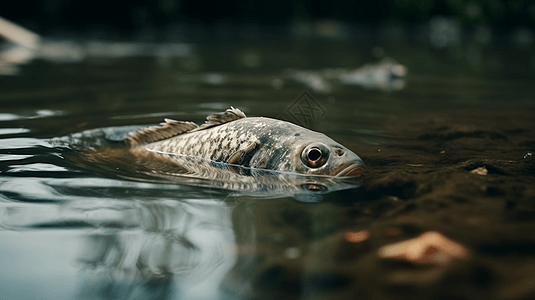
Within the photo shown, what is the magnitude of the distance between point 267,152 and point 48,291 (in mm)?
1965

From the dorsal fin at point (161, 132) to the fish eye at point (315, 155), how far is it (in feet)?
4.18

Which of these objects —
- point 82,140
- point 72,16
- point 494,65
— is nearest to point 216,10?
point 72,16

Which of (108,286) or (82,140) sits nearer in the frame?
(108,286)

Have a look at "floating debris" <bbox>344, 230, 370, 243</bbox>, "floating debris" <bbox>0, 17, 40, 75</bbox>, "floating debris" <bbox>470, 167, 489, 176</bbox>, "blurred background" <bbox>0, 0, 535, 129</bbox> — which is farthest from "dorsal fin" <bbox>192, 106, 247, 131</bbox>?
"floating debris" <bbox>0, 17, 40, 75</bbox>

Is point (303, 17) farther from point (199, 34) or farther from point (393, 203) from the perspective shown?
point (393, 203)

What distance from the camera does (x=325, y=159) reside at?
11.2ft

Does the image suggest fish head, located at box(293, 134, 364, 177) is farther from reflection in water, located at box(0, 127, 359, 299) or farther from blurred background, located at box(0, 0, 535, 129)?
blurred background, located at box(0, 0, 535, 129)

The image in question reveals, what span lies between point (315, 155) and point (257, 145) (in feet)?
1.60

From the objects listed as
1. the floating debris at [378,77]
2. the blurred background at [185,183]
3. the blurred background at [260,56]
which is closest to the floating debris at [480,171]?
the blurred background at [185,183]

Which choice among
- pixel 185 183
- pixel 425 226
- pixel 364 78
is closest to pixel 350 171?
pixel 425 226

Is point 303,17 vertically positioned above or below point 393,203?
above

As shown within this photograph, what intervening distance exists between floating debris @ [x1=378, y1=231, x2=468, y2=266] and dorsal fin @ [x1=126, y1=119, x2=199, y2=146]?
2.56m

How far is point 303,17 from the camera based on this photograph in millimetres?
27469

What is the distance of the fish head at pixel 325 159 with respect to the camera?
131 inches
